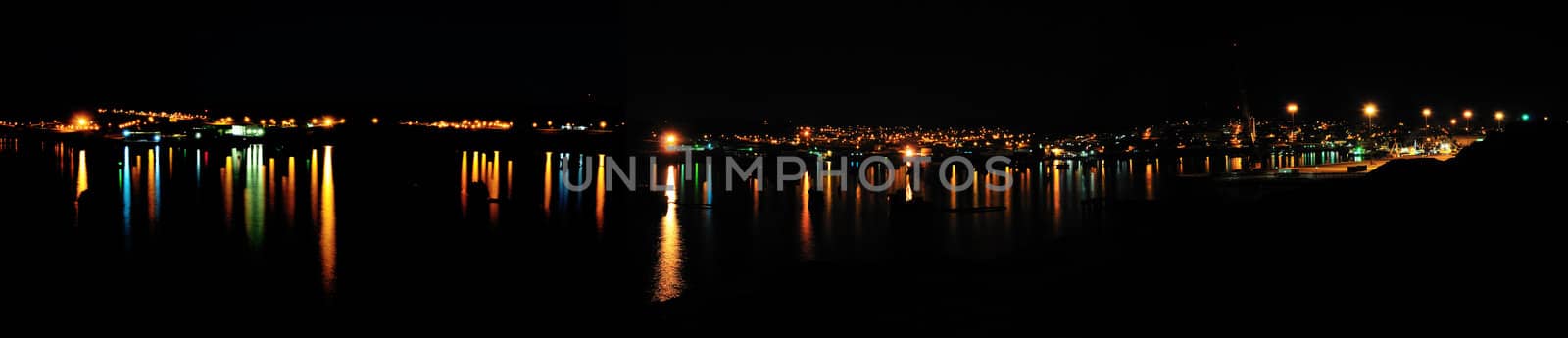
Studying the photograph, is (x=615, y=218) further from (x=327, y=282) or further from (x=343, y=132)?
(x=343, y=132)

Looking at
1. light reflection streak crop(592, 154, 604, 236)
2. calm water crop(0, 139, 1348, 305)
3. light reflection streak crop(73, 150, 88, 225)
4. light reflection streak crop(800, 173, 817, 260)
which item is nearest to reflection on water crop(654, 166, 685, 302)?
calm water crop(0, 139, 1348, 305)

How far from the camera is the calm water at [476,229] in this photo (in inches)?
295

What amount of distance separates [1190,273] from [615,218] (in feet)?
29.2

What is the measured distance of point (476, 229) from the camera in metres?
11.3

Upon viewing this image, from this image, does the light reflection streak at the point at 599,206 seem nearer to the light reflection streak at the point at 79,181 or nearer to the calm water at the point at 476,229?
the calm water at the point at 476,229

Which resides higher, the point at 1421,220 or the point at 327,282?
the point at 1421,220

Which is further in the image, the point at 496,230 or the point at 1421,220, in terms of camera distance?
the point at 496,230

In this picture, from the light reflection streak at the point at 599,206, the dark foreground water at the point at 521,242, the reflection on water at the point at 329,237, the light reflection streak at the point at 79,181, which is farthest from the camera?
the light reflection streak at the point at 79,181

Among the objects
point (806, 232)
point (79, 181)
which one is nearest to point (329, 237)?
point (806, 232)

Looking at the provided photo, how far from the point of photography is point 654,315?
5.54 metres

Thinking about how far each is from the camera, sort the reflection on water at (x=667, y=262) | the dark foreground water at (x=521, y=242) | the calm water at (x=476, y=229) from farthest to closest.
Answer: the calm water at (x=476, y=229)
the reflection on water at (x=667, y=262)
the dark foreground water at (x=521, y=242)

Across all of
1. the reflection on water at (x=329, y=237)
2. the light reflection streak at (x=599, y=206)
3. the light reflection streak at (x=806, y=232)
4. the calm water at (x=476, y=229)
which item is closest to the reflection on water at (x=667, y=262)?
the calm water at (x=476, y=229)

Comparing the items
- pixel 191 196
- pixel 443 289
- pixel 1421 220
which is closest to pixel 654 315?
pixel 443 289

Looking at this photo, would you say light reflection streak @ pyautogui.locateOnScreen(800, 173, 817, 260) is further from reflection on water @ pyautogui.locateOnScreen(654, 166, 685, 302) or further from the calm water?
reflection on water @ pyautogui.locateOnScreen(654, 166, 685, 302)
